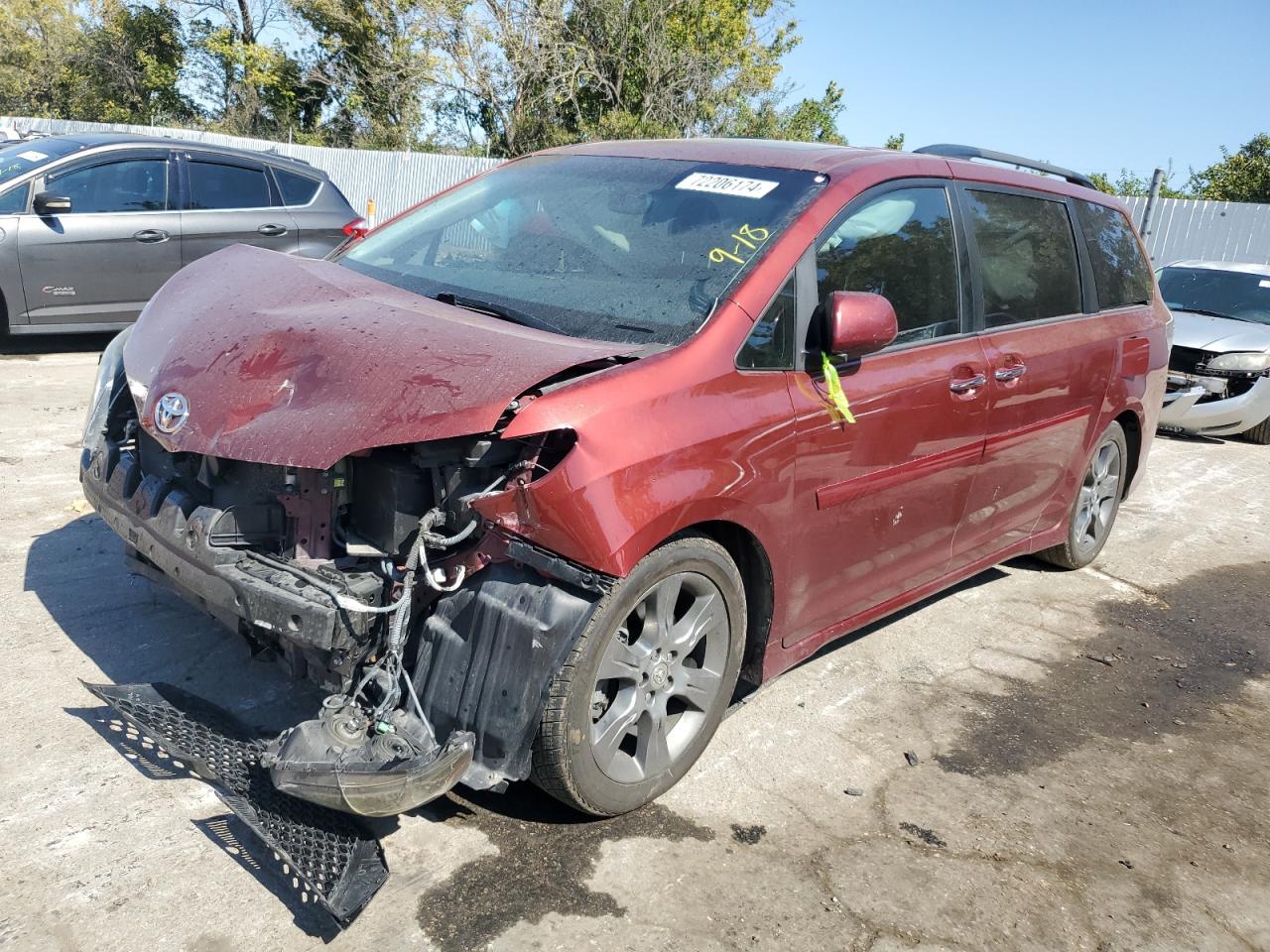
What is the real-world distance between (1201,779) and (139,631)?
3.76 m

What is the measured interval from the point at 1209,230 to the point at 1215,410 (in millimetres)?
10998

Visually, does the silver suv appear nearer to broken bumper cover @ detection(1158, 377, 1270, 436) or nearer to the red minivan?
the red minivan

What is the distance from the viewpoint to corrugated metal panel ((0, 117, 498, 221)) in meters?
20.6

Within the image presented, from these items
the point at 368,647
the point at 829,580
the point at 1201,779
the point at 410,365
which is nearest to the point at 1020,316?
the point at 829,580

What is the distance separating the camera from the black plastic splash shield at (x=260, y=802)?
2459mm

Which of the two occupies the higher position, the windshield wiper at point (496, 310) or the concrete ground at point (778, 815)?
the windshield wiper at point (496, 310)

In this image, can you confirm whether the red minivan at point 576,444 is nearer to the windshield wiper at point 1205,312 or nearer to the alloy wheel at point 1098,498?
the alloy wheel at point 1098,498

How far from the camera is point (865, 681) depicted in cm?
412

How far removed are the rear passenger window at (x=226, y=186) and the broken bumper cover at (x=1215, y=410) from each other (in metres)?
7.85

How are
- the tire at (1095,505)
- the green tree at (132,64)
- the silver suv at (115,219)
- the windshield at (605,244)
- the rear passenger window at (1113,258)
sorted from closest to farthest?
the windshield at (605,244) < the rear passenger window at (1113,258) < the tire at (1095,505) < the silver suv at (115,219) < the green tree at (132,64)

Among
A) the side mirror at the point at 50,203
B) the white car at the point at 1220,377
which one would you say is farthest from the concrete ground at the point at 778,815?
the white car at the point at 1220,377

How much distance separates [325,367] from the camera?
2746 mm

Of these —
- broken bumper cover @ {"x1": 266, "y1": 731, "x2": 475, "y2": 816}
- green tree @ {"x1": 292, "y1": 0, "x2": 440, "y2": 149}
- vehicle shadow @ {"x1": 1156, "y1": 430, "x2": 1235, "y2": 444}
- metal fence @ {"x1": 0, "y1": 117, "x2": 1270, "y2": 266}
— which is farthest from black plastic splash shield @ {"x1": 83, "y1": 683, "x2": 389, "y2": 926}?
green tree @ {"x1": 292, "y1": 0, "x2": 440, "y2": 149}

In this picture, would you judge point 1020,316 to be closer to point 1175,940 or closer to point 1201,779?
point 1201,779
